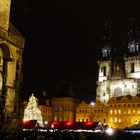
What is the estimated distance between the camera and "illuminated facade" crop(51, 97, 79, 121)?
11512 cm

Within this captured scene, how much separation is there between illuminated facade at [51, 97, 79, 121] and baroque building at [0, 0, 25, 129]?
74433 mm

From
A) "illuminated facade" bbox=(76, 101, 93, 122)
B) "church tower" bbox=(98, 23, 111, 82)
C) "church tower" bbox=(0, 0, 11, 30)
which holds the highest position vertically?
"church tower" bbox=(98, 23, 111, 82)

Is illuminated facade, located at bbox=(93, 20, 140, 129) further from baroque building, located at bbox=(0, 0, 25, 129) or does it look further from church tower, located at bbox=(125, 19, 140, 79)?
baroque building, located at bbox=(0, 0, 25, 129)

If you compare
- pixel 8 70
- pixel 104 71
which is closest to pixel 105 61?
pixel 104 71

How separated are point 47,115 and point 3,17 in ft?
259

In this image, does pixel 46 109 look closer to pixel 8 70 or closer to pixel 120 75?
pixel 120 75

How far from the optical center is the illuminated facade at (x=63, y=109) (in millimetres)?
115125

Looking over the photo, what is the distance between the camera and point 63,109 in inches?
4567

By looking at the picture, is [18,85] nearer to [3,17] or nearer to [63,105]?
[3,17]

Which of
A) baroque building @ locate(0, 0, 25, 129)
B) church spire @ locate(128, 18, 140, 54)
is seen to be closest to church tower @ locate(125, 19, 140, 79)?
church spire @ locate(128, 18, 140, 54)

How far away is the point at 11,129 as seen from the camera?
3856 centimetres

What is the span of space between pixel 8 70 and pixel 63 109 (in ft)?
255

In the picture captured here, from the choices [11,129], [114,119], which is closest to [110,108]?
Answer: [114,119]

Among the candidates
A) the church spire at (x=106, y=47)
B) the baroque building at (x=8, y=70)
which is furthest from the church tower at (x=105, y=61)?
the baroque building at (x=8, y=70)
